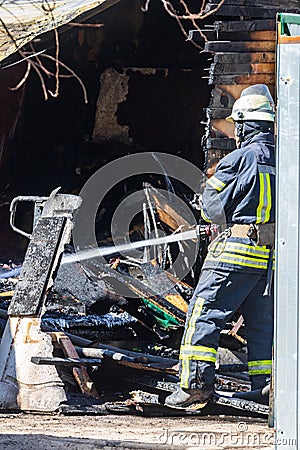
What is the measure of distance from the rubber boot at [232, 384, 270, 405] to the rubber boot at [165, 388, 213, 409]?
0.95 feet

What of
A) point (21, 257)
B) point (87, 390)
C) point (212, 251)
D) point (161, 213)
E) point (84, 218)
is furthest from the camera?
point (84, 218)

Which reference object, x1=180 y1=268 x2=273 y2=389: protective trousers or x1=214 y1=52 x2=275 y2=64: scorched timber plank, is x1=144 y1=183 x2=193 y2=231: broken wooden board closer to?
x1=214 y1=52 x2=275 y2=64: scorched timber plank

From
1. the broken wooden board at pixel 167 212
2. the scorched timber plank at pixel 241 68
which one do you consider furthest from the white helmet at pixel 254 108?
the broken wooden board at pixel 167 212

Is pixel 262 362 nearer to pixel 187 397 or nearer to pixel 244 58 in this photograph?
pixel 187 397

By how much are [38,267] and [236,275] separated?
1.57 m

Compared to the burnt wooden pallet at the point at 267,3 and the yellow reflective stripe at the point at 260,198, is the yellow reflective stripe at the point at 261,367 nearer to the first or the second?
the yellow reflective stripe at the point at 260,198

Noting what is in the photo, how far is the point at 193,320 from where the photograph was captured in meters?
5.71

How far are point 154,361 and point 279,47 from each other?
3.64m

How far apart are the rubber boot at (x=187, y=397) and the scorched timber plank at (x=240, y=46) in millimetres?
Result: 3533

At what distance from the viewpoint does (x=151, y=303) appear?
747 cm

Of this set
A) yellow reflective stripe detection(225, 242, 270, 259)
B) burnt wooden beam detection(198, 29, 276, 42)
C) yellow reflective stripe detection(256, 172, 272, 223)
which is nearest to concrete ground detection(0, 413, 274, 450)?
yellow reflective stripe detection(225, 242, 270, 259)

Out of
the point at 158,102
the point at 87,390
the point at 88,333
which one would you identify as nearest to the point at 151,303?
the point at 88,333

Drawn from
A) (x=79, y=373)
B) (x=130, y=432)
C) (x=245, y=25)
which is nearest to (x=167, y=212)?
(x=245, y=25)

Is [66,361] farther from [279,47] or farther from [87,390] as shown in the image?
[279,47]
